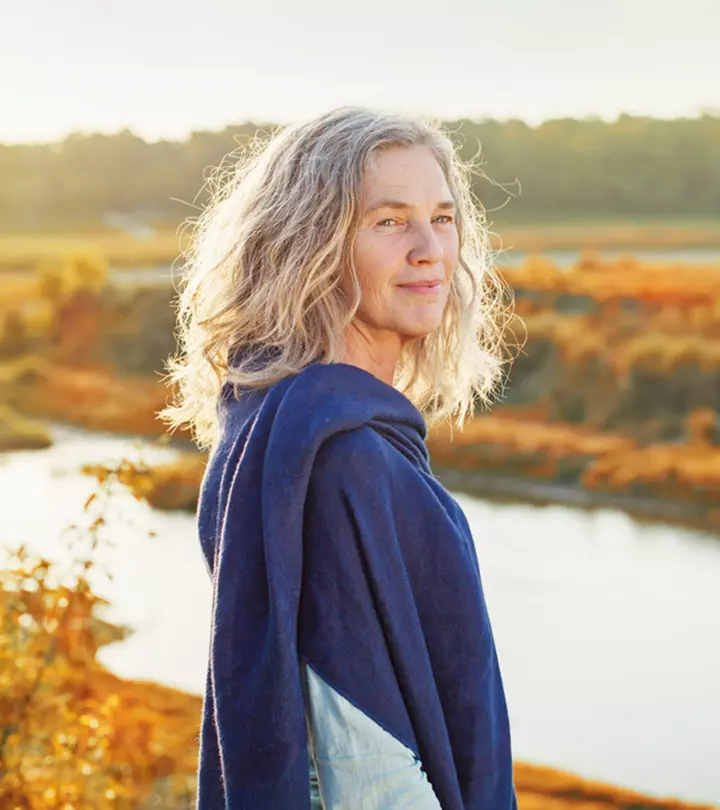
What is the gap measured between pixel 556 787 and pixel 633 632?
11.0 ft

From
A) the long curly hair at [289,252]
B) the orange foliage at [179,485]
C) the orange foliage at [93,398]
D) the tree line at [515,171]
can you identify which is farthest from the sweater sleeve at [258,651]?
the tree line at [515,171]

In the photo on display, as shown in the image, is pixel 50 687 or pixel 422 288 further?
pixel 50 687

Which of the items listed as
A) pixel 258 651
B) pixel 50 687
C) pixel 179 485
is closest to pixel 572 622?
pixel 179 485

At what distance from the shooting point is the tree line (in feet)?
64.0

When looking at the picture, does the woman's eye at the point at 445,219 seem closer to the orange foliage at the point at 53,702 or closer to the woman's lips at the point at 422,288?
the woman's lips at the point at 422,288

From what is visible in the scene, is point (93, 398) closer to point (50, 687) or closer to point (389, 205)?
point (50, 687)

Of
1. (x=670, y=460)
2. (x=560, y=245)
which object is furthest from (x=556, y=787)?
(x=560, y=245)

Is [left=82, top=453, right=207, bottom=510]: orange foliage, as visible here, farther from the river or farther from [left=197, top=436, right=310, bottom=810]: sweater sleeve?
[left=197, top=436, right=310, bottom=810]: sweater sleeve

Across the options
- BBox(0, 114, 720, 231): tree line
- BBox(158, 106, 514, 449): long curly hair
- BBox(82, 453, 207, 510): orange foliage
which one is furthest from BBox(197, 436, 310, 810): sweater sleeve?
BBox(0, 114, 720, 231): tree line

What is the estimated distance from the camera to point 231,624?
996 mm

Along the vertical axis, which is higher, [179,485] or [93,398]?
[179,485]

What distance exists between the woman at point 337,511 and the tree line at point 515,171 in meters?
16.8

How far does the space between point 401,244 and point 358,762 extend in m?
0.47

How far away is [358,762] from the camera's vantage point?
0.94 m
